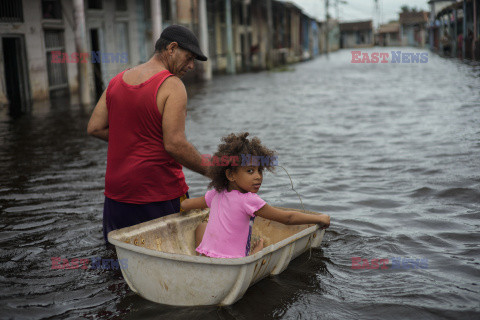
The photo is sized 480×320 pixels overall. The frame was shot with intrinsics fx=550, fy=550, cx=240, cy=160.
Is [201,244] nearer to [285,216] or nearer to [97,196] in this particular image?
[285,216]

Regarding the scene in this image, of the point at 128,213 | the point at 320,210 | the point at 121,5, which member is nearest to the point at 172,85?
the point at 128,213

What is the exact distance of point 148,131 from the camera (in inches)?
129

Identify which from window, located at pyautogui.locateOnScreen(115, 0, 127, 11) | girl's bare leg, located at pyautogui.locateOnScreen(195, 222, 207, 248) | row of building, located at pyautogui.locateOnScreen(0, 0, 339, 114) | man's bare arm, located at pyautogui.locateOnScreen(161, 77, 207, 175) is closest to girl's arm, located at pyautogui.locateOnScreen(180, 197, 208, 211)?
girl's bare leg, located at pyautogui.locateOnScreen(195, 222, 207, 248)

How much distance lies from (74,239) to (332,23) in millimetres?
84127

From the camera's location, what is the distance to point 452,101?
41.5ft

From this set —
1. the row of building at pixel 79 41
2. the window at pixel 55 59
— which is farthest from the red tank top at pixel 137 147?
the window at pixel 55 59

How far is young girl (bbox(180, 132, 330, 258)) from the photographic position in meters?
3.29

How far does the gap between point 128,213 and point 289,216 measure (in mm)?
1027

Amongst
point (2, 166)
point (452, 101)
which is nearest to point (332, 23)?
point (452, 101)

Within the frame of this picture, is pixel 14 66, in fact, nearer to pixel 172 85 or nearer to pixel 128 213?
pixel 128 213

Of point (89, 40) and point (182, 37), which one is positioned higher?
point (89, 40)

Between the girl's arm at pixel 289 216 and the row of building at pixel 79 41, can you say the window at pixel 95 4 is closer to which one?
the row of building at pixel 79 41

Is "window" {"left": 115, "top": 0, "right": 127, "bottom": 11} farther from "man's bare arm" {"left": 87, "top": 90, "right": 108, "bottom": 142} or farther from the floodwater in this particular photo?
"man's bare arm" {"left": 87, "top": 90, "right": 108, "bottom": 142}

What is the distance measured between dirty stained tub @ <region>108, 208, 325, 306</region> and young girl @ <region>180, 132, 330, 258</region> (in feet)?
0.64
